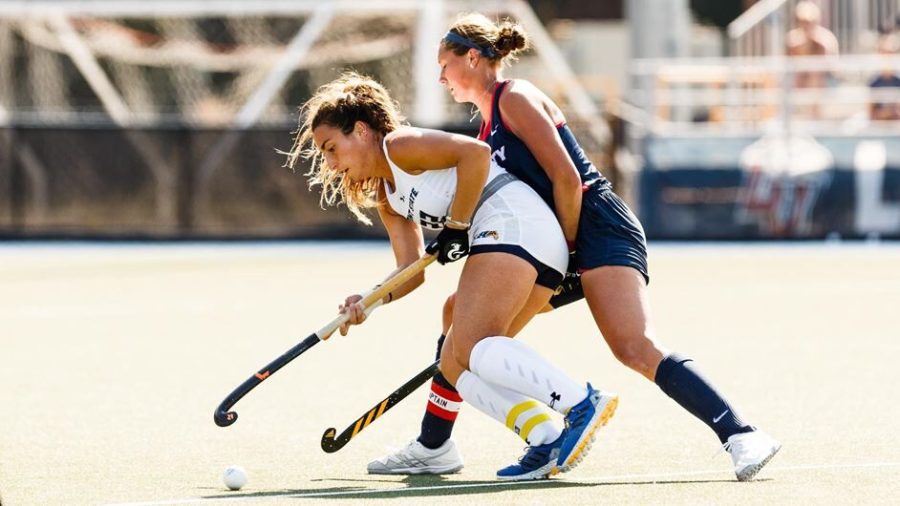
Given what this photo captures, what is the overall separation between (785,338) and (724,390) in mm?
2408

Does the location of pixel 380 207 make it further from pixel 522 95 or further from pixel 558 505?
pixel 558 505

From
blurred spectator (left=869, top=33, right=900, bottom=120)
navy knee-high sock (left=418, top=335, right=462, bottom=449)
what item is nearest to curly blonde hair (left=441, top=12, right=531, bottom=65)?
navy knee-high sock (left=418, top=335, right=462, bottom=449)

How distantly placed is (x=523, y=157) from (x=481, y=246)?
38cm

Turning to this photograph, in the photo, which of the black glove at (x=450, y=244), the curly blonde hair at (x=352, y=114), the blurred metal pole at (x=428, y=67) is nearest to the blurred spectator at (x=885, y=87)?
the blurred metal pole at (x=428, y=67)

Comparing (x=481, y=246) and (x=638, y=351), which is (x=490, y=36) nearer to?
(x=481, y=246)

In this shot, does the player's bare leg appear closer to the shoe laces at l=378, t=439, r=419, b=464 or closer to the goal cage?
the shoe laces at l=378, t=439, r=419, b=464

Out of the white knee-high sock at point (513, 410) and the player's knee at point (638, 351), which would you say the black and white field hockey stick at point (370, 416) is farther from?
the player's knee at point (638, 351)

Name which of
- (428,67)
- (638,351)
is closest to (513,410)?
(638,351)

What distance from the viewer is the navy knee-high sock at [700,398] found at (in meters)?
5.74

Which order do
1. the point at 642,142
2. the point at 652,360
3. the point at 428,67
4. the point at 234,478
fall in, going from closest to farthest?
1. the point at 234,478
2. the point at 652,360
3. the point at 642,142
4. the point at 428,67

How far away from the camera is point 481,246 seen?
19.2 ft

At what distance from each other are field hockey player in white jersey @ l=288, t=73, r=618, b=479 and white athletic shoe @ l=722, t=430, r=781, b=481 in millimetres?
420

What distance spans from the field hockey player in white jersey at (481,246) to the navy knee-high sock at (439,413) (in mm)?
243

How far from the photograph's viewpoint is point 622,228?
6004 millimetres
